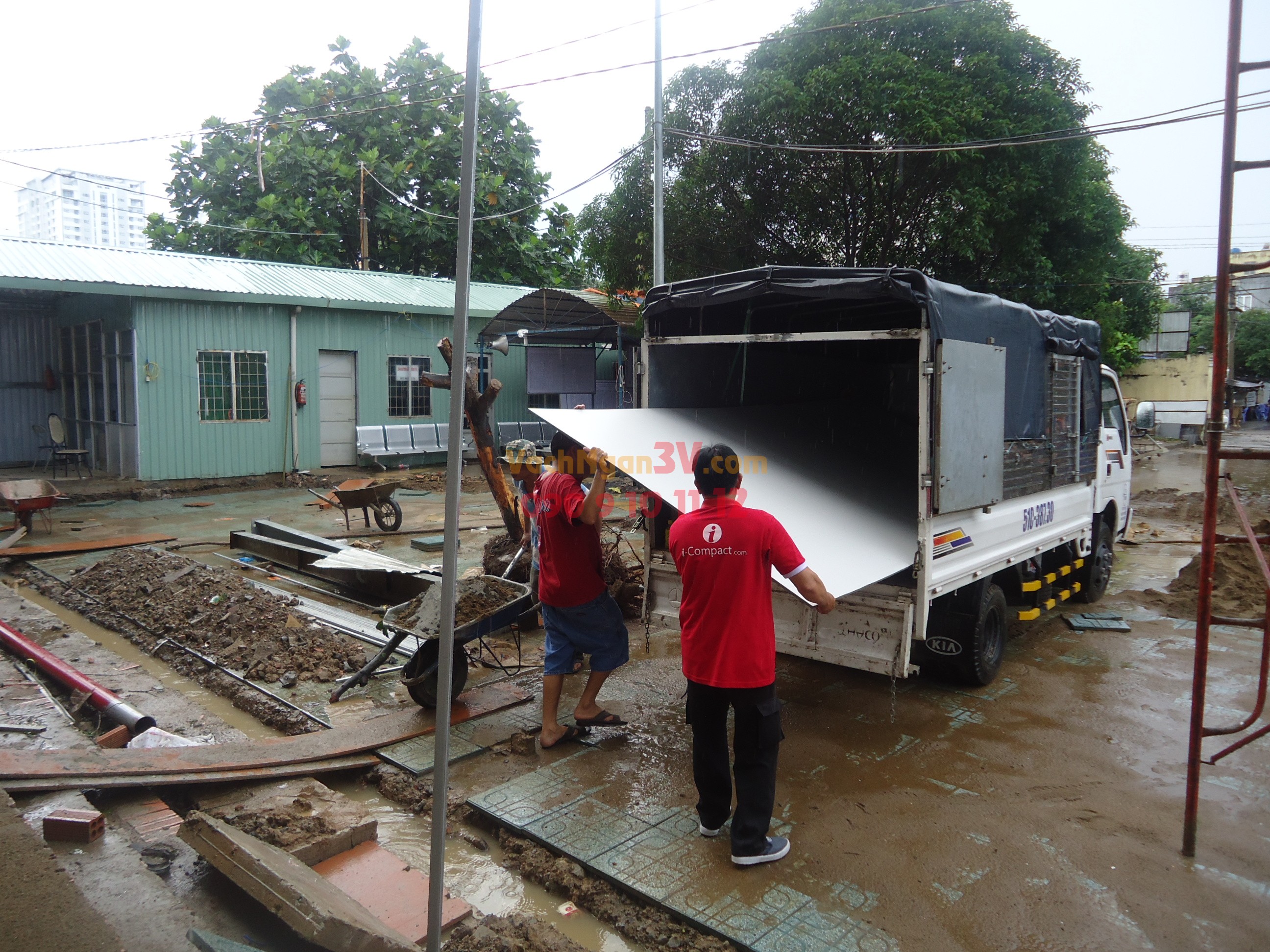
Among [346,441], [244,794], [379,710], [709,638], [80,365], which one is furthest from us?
[346,441]

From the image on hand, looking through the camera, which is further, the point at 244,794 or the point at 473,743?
the point at 473,743

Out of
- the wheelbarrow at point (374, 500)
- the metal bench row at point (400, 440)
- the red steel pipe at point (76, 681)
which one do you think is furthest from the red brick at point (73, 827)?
the metal bench row at point (400, 440)

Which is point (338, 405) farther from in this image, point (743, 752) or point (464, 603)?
point (743, 752)

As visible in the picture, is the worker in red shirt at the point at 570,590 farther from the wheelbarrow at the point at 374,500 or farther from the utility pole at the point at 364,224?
the utility pole at the point at 364,224

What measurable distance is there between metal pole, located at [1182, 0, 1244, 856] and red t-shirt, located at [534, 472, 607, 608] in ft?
9.10

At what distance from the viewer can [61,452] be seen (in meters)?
13.8

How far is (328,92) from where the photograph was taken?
24.7 m

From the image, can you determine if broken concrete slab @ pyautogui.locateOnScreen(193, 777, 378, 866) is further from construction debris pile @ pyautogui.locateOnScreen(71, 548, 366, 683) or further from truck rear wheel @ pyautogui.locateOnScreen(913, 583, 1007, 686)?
truck rear wheel @ pyautogui.locateOnScreen(913, 583, 1007, 686)

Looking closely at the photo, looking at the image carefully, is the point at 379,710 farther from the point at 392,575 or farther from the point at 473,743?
the point at 392,575

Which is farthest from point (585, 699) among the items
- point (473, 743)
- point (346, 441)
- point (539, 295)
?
point (346, 441)

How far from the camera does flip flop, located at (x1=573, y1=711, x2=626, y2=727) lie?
474 centimetres

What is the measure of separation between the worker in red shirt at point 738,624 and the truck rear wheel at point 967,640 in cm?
237

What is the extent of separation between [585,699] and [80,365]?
15.4 metres

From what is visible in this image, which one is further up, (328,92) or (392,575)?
(328,92)
